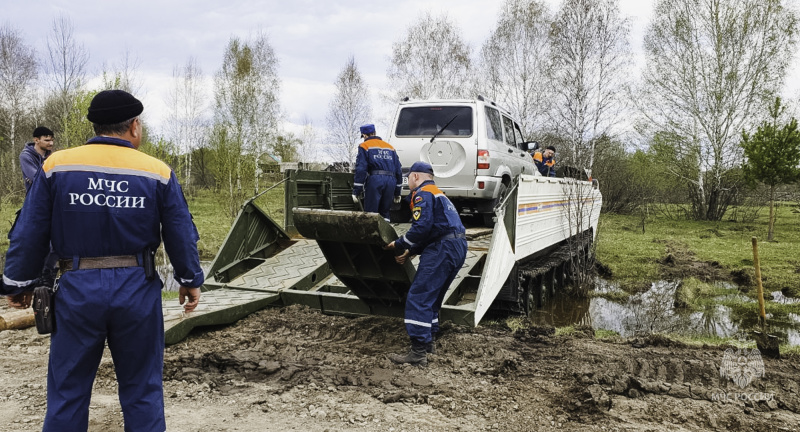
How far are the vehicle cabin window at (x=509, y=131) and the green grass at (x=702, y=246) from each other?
4.32 metres

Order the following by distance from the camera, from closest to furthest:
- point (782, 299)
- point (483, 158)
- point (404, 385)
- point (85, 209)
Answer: point (85, 209) → point (404, 385) → point (483, 158) → point (782, 299)

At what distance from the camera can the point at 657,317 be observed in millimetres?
8359

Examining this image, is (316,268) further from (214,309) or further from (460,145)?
(460,145)

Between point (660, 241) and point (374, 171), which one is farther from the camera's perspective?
point (660, 241)

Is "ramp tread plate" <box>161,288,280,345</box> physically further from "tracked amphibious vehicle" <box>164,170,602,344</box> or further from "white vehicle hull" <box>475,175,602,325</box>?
"white vehicle hull" <box>475,175,602,325</box>

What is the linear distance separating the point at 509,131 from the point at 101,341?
7.12 meters

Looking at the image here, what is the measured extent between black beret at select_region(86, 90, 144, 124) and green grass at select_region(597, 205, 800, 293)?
10.3m

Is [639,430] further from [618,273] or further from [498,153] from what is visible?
[618,273]

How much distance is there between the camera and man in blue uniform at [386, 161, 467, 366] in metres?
4.59

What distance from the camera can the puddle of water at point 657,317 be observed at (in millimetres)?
7730

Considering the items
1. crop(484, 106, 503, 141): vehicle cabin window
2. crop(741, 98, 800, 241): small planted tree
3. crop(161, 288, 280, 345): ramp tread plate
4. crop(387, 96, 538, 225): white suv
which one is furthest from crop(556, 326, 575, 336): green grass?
crop(741, 98, 800, 241): small planted tree

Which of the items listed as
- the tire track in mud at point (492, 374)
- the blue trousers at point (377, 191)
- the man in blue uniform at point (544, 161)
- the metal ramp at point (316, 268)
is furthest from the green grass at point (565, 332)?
the man in blue uniform at point (544, 161)

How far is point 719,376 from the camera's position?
4641 millimetres

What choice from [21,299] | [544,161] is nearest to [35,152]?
[21,299]
